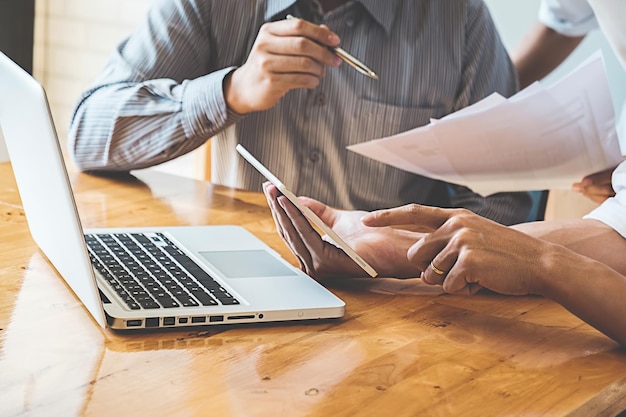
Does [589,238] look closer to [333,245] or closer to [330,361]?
[333,245]

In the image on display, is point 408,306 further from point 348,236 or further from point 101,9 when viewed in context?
point 101,9

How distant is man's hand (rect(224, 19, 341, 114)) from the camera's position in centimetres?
126

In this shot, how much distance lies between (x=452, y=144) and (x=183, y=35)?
534 millimetres

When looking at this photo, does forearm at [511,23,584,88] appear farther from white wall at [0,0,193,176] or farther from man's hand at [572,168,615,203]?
white wall at [0,0,193,176]

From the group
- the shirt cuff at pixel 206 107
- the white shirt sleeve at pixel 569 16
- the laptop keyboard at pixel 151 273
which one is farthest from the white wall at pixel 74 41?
the laptop keyboard at pixel 151 273

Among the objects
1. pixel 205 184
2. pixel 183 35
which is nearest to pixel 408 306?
pixel 205 184

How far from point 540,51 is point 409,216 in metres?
1.18

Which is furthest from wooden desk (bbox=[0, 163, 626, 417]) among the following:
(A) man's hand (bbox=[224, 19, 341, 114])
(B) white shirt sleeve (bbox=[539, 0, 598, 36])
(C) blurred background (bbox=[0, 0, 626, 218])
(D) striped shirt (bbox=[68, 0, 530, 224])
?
(C) blurred background (bbox=[0, 0, 626, 218])

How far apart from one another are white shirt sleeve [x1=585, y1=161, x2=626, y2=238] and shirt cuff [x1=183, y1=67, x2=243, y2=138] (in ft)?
1.89

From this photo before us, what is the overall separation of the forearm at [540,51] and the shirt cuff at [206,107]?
33.0 inches

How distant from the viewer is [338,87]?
1599 mm

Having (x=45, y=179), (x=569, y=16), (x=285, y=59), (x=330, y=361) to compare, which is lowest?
(x=330, y=361)

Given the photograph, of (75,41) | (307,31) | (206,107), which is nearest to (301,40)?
(307,31)

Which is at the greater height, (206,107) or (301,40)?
(301,40)
